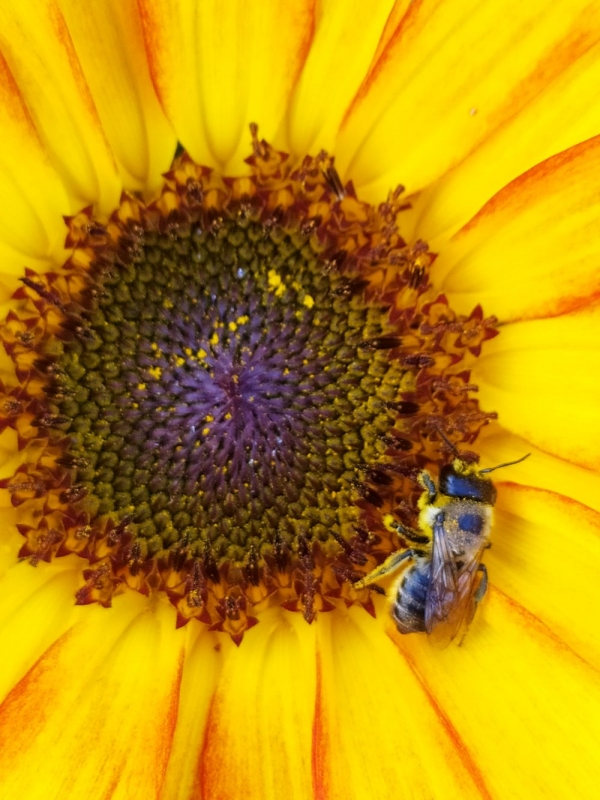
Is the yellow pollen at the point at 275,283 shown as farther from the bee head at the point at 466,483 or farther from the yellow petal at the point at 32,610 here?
the yellow petal at the point at 32,610

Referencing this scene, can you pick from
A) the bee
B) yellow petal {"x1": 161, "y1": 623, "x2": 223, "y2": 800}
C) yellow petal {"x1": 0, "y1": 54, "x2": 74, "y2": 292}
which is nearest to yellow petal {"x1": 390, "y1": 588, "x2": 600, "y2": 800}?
the bee

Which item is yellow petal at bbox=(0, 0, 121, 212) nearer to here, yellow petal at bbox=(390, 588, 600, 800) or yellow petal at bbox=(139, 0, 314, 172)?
yellow petal at bbox=(139, 0, 314, 172)

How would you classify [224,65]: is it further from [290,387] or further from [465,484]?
[465,484]

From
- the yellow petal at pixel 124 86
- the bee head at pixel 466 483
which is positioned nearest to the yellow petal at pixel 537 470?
the bee head at pixel 466 483

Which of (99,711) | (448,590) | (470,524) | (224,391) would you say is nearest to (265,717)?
(99,711)

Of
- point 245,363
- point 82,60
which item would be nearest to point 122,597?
point 245,363

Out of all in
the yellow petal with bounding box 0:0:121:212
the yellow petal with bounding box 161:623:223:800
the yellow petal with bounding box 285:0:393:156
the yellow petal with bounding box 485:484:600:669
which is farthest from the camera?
the yellow petal with bounding box 161:623:223:800
